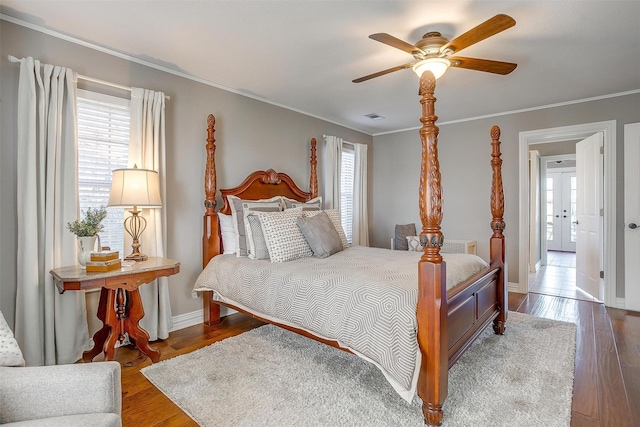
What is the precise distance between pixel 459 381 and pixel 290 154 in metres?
3.09

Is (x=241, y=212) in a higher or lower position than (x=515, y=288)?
higher

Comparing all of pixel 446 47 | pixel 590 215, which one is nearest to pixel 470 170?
pixel 590 215

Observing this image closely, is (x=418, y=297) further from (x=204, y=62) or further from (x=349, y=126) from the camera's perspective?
(x=349, y=126)

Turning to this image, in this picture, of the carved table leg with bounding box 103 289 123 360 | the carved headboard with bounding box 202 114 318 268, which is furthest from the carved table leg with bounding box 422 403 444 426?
the carved headboard with bounding box 202 114 318 268

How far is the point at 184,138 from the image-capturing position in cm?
319

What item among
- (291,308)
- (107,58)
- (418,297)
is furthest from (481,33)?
(107,58)

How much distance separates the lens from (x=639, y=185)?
3586mm

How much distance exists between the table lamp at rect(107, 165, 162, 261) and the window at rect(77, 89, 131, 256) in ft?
0.85

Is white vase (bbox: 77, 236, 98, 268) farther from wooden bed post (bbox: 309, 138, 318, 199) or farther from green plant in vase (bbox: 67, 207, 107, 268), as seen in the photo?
wooden bed post (bbox: 309, 138, 318, 199)

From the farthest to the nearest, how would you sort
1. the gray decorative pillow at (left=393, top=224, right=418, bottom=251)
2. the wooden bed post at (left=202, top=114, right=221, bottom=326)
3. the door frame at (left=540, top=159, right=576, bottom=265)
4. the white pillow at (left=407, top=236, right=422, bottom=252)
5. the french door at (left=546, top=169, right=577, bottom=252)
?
the french door at (left=546, top=169, right=577, bottom=252)
the door frame at (left=540, top=159, right=576, bottom=265)
the gray decorative pillow at (left=393, top=224, right=418, bottom=251)
the white pillow at (left=407, top=236, right=422, bottom=252)
the wooden bed post at (left=202, top=114, right=221, bottom=326)

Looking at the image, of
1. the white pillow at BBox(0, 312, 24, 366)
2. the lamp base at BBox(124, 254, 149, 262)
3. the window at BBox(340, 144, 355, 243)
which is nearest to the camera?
the white pillow at BBox(0, 312, 24, 366)

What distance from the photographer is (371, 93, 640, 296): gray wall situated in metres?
3.80

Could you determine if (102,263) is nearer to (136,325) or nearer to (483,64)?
(136,325)

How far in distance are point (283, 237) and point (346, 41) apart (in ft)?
5.41
